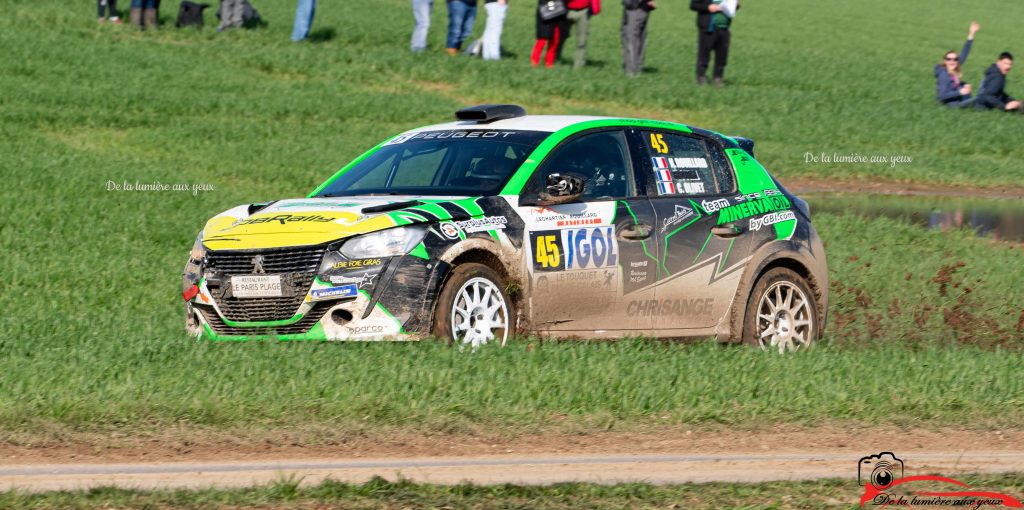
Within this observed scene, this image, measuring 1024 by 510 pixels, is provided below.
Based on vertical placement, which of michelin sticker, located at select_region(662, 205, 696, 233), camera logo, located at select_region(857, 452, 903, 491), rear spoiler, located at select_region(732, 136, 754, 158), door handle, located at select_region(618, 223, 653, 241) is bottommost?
camera logo, located at select_region(857, 452, 903, 491)

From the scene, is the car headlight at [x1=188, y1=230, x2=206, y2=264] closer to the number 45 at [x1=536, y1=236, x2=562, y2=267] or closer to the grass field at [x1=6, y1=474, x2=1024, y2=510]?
the number 45 at [x1=536, y1=236, x2=562, y2=267]

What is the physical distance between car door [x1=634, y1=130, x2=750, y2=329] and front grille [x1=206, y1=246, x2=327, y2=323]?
7.40 feet

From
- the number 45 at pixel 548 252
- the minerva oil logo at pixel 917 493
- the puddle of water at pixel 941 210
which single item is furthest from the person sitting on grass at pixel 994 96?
the minerva oil logo at pixel 917 493

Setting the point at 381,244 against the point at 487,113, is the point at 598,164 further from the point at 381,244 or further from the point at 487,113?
the point at 381,244

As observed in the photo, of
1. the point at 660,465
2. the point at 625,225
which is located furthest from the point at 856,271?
the point at 660,465

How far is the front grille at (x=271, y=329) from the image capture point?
27.6 ft

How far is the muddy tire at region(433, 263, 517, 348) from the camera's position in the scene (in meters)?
8.43

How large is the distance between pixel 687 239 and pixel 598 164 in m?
0.75

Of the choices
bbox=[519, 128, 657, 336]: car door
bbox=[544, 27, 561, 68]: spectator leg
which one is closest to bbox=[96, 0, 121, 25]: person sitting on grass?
bbox=[544, 27, 561, 68]: spectator leg

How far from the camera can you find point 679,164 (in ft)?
32.6

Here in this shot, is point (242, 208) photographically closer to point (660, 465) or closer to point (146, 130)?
point (660, 465)

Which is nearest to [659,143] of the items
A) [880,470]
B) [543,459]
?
[543,459]

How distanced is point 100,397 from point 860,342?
20.5ft

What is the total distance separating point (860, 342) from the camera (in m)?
11.5
